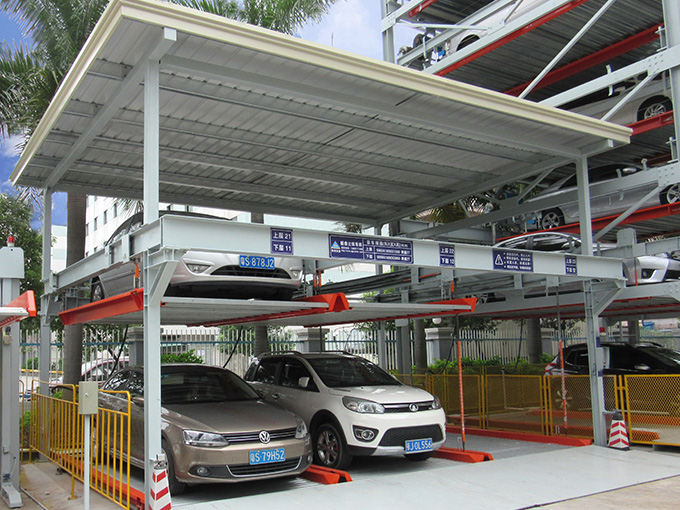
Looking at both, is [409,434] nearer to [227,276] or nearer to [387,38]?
[227,276]

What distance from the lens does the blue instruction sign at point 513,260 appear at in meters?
9.98

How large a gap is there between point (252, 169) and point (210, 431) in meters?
5.87

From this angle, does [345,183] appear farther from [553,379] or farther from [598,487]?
[598,487]

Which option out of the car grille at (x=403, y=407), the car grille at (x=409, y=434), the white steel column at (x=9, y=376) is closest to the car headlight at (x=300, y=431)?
the car grille at (x=409, y=434)

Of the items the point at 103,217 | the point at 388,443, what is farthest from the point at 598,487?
the point at 103,217

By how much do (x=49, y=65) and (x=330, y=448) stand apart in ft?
32.8

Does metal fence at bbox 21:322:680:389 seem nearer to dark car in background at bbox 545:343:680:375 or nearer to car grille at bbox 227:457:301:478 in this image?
dark car in background at bbox 545:343:680:375

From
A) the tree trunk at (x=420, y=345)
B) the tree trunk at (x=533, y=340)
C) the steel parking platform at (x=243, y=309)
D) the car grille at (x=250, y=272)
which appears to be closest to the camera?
the steel parking platform at (x=243, y=309)

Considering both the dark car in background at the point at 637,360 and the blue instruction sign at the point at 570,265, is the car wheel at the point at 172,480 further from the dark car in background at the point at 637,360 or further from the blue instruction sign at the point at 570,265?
the dark car in background at the point at 637,360

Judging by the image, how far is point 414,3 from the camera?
17.2m

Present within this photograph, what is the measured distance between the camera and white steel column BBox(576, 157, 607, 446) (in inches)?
450

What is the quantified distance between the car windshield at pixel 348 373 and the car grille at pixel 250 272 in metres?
1.79

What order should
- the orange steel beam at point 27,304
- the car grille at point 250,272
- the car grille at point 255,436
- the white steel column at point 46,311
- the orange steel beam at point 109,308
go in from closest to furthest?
the orange steel beam at point 27,304 → the orange steel beam at point 109,308 → the car grille at point 255,436 → the car grille at point 250,272 → the white steel column at point 46,311

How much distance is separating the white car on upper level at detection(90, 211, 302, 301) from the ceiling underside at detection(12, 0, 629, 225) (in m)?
2.06
